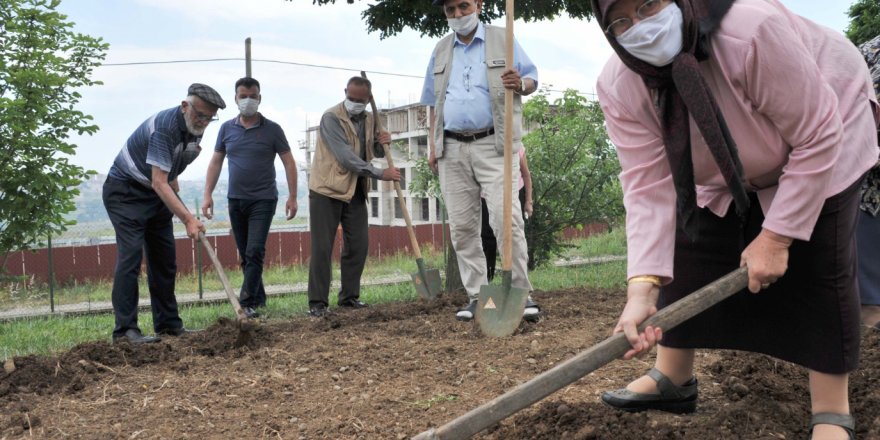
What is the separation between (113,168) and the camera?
5281 millimetres

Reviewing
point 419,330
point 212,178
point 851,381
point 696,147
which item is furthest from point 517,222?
point 212,178

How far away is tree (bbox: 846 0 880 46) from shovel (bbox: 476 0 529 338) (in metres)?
9.66

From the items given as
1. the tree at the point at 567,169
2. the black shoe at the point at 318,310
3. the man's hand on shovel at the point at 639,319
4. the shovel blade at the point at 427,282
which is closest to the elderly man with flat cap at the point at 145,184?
the black shoe at the point at 318,310

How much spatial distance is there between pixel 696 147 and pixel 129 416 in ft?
8.24

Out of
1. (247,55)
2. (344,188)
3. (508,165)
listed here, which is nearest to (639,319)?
(508,165)

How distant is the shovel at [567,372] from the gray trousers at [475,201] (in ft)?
8.15

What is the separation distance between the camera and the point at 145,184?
5.20 metres

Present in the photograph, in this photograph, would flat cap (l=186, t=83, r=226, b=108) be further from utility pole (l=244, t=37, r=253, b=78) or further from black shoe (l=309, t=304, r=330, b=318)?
utility pole (l=244, t=37, r=253, b=78)

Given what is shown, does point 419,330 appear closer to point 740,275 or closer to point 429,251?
point 740,275

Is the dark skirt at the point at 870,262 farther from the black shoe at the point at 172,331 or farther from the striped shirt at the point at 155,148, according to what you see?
the black shoe at the point at 172,331

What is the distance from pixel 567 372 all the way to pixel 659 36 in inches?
37.8

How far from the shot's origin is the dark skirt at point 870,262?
3.46m

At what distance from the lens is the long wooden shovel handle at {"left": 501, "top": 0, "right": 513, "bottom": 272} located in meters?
4.58

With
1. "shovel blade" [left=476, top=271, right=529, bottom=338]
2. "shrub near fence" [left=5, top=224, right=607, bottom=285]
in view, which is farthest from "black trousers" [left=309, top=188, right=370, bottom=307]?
"shrub near fence" [left=5, top=224, right=607, bottom=285]
